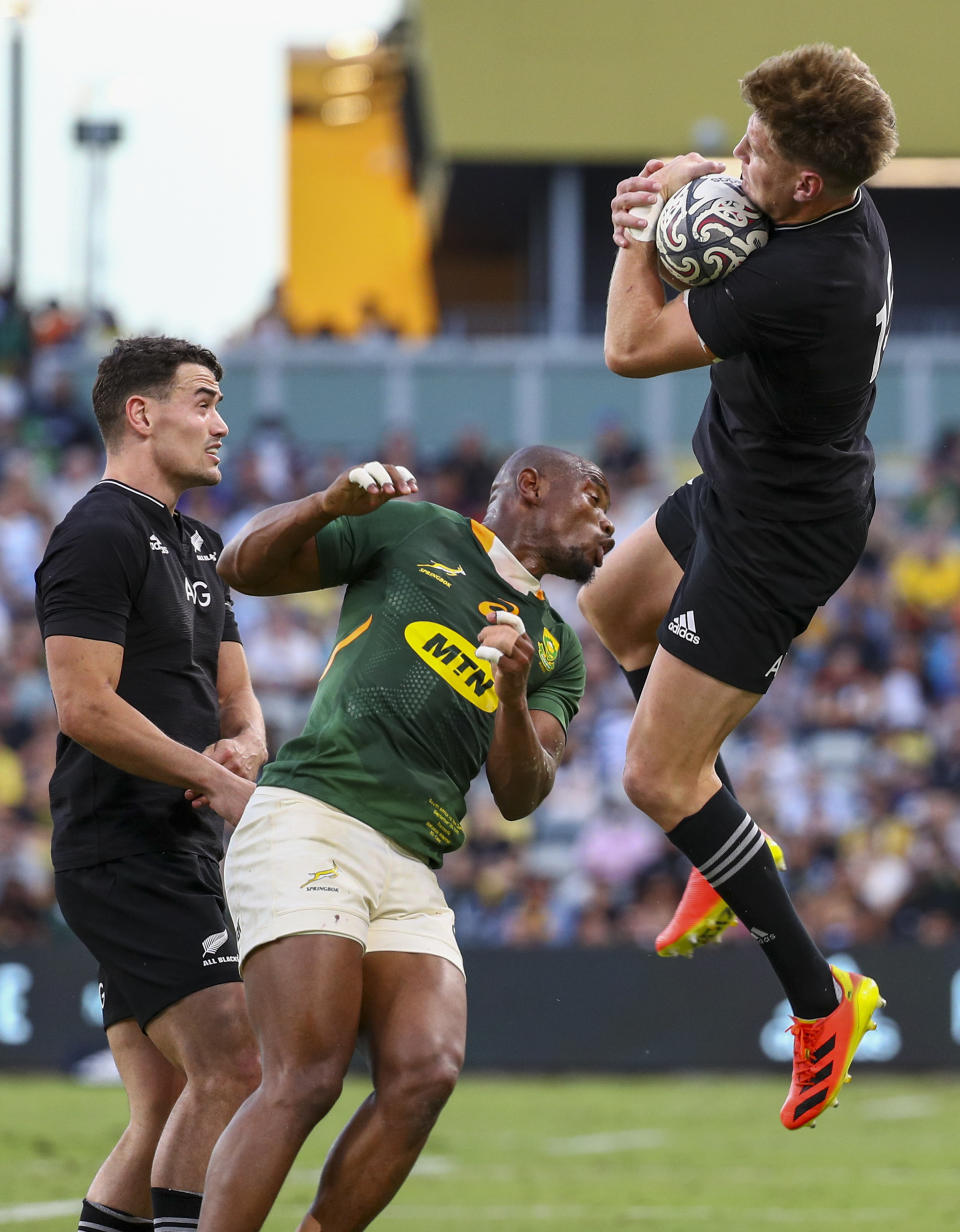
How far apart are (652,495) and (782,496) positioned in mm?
11268

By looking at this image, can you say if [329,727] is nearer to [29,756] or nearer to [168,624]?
[168,624]

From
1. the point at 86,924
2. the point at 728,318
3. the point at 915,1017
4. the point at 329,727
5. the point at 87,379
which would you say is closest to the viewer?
the point at 728,318

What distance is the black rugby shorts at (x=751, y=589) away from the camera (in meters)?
5.22

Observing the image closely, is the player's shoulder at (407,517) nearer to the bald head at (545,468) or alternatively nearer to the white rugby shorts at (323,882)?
the bald head at (545,468)

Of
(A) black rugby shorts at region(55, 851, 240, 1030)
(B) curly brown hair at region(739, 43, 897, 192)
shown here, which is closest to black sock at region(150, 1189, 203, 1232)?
(A) black rugby shorts at region(55, 851, 240, 1030)

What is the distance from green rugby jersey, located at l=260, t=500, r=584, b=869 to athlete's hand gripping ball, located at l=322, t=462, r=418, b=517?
0.31m

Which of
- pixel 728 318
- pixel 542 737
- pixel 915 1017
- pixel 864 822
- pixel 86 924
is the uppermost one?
pixel 728 318

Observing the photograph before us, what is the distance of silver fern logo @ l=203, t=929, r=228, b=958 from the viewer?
17.8ft

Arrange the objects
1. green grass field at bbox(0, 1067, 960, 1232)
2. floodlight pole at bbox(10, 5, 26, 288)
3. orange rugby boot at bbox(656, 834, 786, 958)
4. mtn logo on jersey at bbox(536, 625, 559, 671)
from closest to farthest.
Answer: mtn logo on jersey at bbox(536, 625, 559, 671) < orange rugby boot at bbox(656, 834, 786, 958) < green grass field at bbox(0, 1067, 960, 1232) < floodlight pole at bbox(10, 5, 26, 288)

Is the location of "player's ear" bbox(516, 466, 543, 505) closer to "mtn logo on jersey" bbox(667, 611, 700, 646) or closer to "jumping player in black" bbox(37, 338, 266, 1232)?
"mtn logo on jersey" bbox(667, 611, 700, 646)

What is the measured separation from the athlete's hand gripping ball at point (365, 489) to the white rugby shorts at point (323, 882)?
803mm

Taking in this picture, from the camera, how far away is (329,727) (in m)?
5.15

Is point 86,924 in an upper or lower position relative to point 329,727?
lower

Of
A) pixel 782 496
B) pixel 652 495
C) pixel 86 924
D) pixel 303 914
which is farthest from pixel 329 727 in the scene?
pixel 652 495
